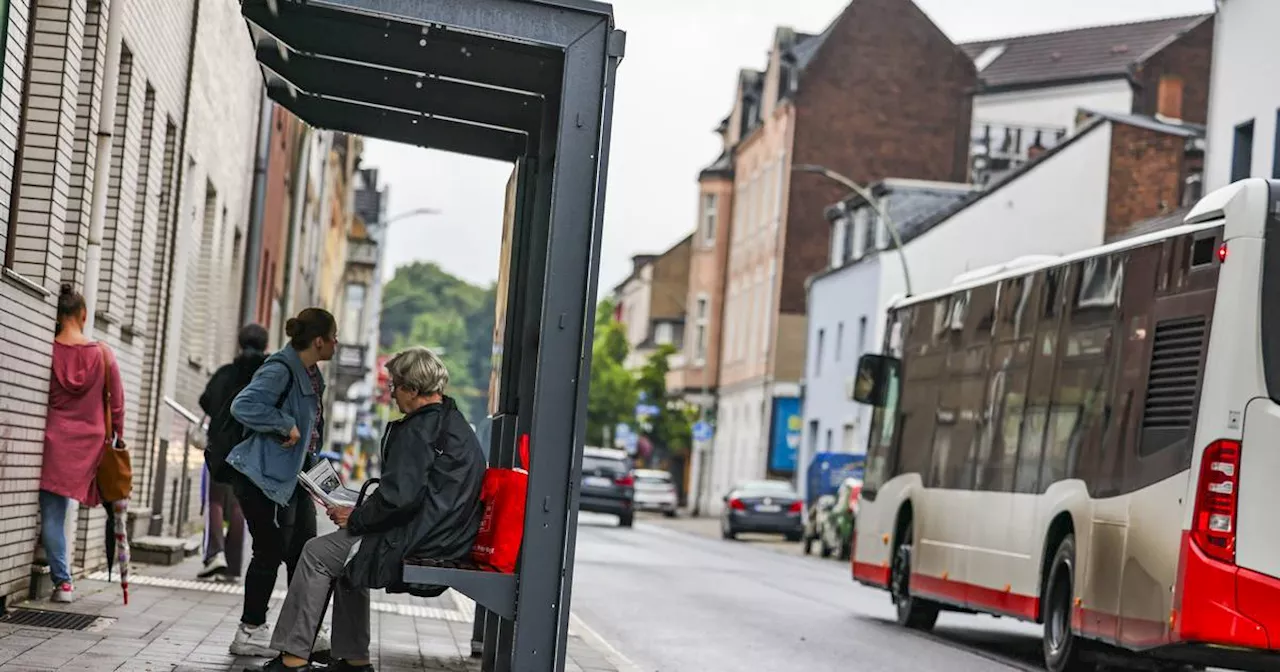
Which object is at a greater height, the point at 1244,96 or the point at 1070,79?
the point at 1070,79

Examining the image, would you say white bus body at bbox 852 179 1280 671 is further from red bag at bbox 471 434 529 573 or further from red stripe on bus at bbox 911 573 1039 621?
red bag at bbox 471 434 529 573

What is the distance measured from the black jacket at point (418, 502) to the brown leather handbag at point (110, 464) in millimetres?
3278

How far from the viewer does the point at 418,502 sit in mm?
9828

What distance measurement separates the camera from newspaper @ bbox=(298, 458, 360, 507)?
34.1 feet

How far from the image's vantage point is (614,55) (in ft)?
30.8

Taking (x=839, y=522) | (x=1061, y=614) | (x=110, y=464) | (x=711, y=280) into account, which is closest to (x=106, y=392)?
(x=110, y=464)

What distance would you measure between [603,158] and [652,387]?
78358mm

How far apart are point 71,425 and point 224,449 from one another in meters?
2.24

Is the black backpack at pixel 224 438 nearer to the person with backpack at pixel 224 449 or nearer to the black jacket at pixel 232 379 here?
the person with backpack at pixel 224 449

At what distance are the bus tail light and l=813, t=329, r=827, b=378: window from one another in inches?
1944

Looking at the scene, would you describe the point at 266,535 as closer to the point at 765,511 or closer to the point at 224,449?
the point at 224,449

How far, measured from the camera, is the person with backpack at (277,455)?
1077cm

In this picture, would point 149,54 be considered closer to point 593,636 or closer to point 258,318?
point 593,636

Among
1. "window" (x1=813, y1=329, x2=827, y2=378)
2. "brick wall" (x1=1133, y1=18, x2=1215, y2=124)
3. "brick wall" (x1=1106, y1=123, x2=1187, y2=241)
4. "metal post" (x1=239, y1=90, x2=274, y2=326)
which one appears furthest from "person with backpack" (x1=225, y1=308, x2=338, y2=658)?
"brick wall" (x1=1133, y1=18, x2=1215, y2=124)
